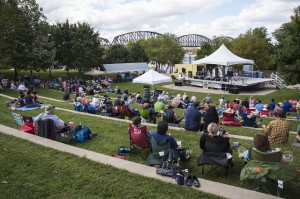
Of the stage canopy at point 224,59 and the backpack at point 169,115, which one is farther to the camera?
the stage canopy at point 224,59

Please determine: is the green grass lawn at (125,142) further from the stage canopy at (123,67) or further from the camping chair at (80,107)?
the stage canopy at (123,67)

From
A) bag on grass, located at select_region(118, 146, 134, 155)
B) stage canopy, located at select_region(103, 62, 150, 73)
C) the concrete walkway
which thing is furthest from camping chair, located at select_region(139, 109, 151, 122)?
stage canopy, located at select_region(103, 62, 150, 73)

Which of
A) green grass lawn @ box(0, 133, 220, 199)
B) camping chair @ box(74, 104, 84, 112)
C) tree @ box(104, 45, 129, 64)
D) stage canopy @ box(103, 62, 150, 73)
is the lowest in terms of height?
green grass lawn @ box(0, 133, 220, 199)

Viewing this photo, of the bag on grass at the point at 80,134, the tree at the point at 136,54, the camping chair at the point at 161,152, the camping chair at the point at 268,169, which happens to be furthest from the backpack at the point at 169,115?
the tree at the point at 136,54

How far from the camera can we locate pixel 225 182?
5059 millimetres

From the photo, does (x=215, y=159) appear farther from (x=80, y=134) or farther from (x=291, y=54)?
(x=291, y=54)

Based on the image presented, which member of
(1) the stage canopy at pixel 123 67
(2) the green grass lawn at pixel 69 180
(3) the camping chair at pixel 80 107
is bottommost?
(2) the green grass lawn at pixel 69 180

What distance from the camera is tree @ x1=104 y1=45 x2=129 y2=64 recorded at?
Answer: 45781 mm

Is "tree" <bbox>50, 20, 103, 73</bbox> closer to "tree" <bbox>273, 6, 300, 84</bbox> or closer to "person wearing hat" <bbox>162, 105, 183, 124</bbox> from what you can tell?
"tree" <bbox>273, 6, 300, 84</bbox>

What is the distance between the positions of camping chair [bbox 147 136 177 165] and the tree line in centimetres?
1776

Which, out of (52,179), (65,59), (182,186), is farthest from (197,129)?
(65,59)

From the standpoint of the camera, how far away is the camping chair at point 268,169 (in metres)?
4.35

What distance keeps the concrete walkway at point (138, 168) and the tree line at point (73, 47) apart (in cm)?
1793

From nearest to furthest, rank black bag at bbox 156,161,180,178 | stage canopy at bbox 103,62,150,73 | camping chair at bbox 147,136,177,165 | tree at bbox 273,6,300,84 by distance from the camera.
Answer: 1. black bag at bbox 156,161,180,178
2. camping chair at bbox 147,136,177,165
3. tree at bbox 273,6,300,84
4. stage canopy at bbox 103,62,150,73
